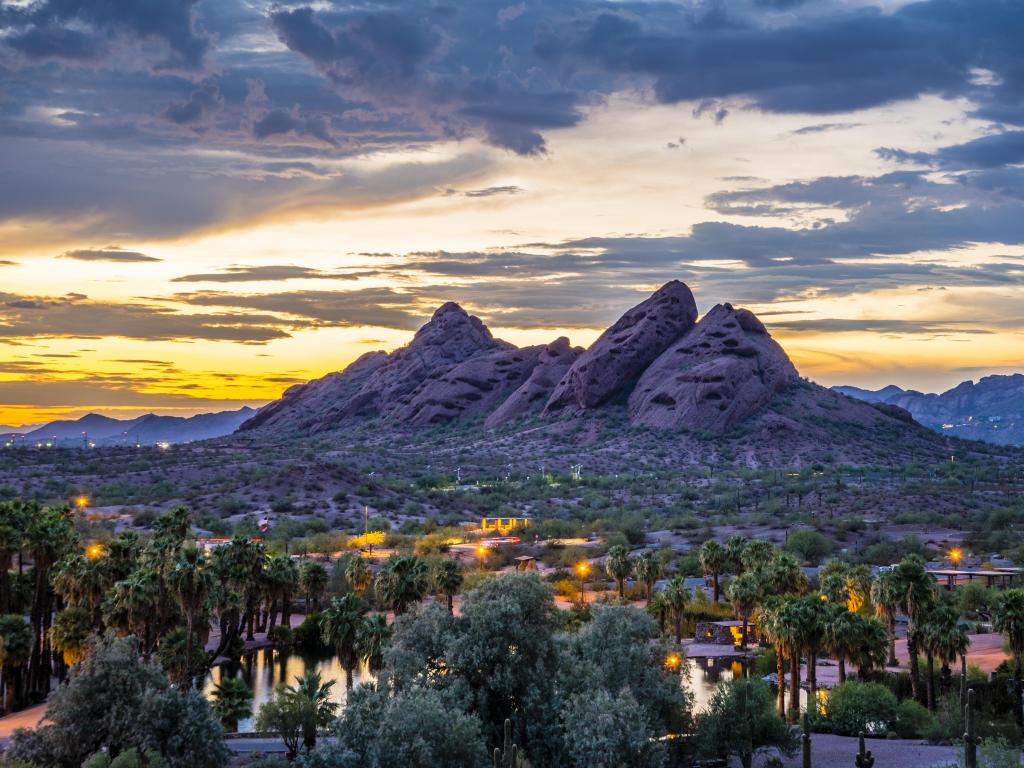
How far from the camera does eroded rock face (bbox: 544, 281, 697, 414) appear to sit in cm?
18112

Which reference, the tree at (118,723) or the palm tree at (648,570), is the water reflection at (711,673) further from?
the tree at (118,723)

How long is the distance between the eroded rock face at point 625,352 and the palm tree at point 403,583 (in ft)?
430

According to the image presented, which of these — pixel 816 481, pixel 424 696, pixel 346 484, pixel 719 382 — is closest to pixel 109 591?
pixel 424 696

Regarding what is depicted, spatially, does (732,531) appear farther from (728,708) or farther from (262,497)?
(728,708)

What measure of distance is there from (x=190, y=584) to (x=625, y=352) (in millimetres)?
144867

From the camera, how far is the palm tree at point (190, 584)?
42.2 m

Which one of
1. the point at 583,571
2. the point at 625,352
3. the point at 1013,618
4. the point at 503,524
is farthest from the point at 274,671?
the point at 625,352

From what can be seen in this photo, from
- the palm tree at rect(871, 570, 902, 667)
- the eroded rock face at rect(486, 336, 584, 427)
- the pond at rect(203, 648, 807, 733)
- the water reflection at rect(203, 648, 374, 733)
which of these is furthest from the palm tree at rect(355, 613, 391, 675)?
the eroded rock face at rect(486, 336, 584, 427)

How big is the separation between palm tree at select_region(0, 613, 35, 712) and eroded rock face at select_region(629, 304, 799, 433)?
127 metres

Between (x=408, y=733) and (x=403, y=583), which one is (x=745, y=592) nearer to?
(x=403, y=583)

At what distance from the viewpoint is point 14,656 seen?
4262cm

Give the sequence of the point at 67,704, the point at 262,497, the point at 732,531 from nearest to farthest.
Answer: the point at 67,704 < the point at 732,531 < the point at 262,497

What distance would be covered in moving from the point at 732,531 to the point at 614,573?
30673mm

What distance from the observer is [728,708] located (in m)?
34.9
